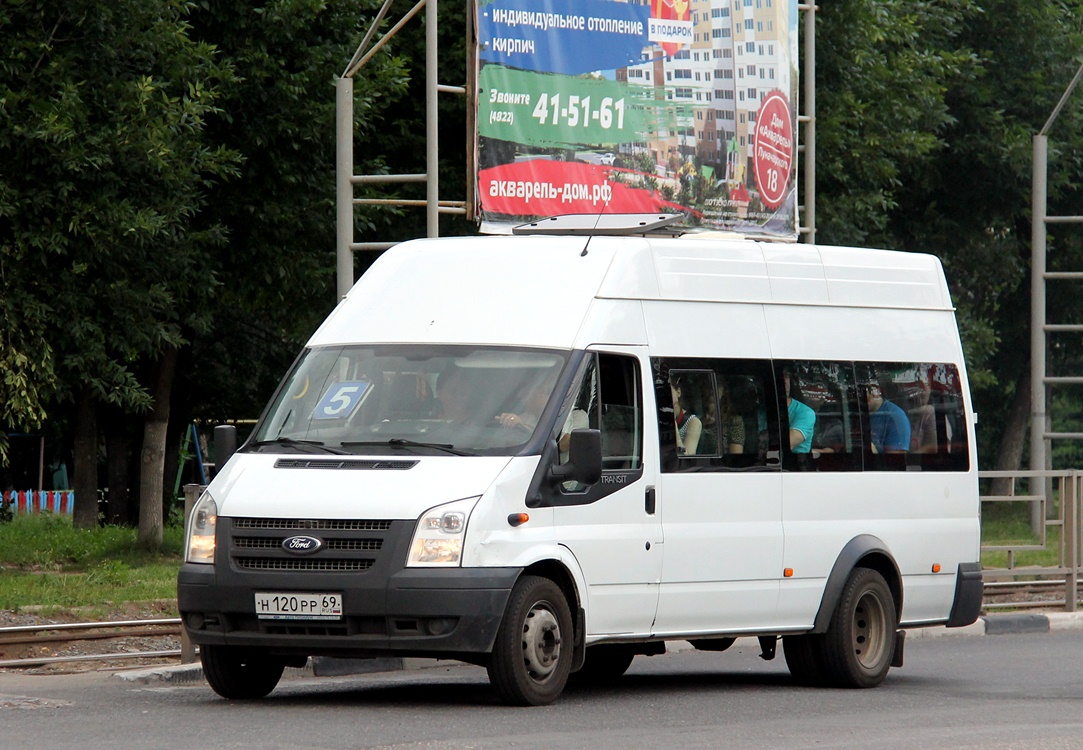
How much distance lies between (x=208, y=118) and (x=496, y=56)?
247 inches

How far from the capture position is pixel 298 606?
10180mm

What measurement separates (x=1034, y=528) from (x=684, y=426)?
8.14m

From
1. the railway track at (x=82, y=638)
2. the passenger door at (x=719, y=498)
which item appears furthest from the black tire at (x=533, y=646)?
the railway track at (x=82, y=638)

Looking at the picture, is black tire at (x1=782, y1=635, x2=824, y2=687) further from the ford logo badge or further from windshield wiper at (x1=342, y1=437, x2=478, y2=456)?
the ford logo badge

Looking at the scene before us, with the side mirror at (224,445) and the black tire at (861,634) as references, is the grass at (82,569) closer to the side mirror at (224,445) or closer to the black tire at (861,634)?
the side mirror at (224,445)

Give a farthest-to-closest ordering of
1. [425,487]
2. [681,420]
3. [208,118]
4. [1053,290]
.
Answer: [1053,290] < [208,118] < [681,420] < [425,487]

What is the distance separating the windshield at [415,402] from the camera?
10.6 m

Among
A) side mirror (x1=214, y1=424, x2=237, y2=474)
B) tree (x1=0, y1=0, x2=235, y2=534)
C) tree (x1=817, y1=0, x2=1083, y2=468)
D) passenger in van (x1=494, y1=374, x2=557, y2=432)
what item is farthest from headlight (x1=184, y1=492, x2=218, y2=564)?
tree (x1=817, y1=0, x2=1083, y2=468)

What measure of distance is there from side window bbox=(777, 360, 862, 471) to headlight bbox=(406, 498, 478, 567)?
282cm

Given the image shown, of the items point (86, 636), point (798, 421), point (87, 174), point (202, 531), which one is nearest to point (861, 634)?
point (798, 421)

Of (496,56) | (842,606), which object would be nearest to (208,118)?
(496,56)

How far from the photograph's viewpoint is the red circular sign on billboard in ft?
68.1

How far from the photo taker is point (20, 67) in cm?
1805

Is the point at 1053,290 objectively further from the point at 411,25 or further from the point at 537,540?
the point at 537,540
